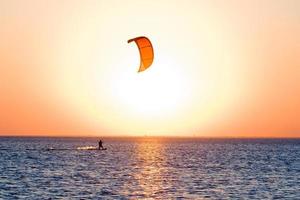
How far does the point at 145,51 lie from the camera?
4100cm

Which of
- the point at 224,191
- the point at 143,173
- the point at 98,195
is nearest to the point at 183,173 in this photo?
the point at 143,173

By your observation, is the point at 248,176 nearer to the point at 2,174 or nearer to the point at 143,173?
the point at 143,173

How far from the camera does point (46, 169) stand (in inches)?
2815

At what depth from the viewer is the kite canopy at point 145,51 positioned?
3985cm

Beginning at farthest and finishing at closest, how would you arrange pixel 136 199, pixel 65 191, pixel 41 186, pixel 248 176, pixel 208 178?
pixel 248 176
pixel 208 178
pixel 41 186
pixel 65 191
pixel 136 199

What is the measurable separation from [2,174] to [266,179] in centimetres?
2400

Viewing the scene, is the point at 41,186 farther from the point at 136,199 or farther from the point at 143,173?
the point at 143,173

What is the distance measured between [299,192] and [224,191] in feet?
18.7

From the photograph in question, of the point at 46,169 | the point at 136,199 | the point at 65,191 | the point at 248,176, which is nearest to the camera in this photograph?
the point at 136,199

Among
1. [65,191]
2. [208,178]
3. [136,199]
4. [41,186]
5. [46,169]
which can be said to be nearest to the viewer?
[136,199]

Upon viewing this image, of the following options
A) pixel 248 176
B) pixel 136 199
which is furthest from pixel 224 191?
pixel 248 176

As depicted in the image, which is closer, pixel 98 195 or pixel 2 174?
pixel 98 195

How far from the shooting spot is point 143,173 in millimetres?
68375

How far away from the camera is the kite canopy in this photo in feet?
131
